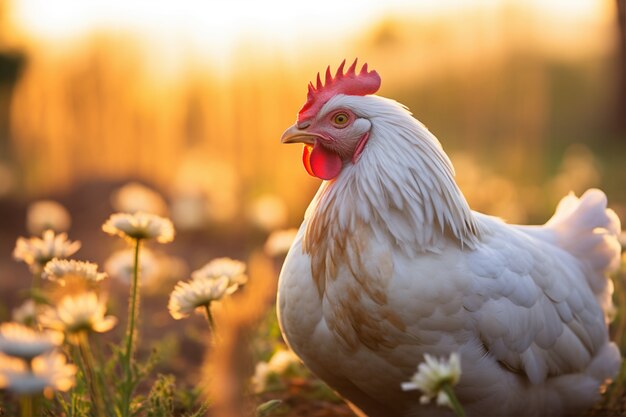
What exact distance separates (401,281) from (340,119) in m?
0.70

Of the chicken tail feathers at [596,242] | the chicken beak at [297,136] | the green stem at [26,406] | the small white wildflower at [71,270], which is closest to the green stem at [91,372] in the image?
the green stem at [26,406]

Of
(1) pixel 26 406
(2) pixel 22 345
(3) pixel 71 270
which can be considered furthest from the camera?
(3) pixel 71 270

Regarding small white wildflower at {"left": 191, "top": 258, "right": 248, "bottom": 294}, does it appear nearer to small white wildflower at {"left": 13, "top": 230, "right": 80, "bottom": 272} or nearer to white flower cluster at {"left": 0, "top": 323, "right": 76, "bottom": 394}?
small white wildflower at {"left": 13, "top": 230, "right": 80, "bottom": 272}

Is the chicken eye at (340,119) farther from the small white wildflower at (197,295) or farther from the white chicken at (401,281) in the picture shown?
the small white wildflower at (197,295)

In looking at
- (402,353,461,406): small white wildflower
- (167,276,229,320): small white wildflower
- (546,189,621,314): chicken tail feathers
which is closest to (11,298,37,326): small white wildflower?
(167,276,229,320): small white wildflower

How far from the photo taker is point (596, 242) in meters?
3.70

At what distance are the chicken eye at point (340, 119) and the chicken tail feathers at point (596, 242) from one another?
1348 mm

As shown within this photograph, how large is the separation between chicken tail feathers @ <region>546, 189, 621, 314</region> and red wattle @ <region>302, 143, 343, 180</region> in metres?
1.29

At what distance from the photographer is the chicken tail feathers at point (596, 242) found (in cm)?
369

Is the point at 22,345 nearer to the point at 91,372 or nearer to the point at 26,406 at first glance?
the point at 26,406

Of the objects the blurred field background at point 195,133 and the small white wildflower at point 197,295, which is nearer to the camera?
the small white wildflower at point 197,295

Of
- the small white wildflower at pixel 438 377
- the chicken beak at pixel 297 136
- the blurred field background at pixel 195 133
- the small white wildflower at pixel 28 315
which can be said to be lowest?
the small white wildflower at pixel 438 377

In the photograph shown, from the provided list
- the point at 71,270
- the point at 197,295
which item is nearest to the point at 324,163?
the point at 197,295

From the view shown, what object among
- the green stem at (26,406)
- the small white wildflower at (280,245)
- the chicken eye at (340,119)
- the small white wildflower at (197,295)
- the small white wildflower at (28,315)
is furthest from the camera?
the small white wildflower at (280,245)
